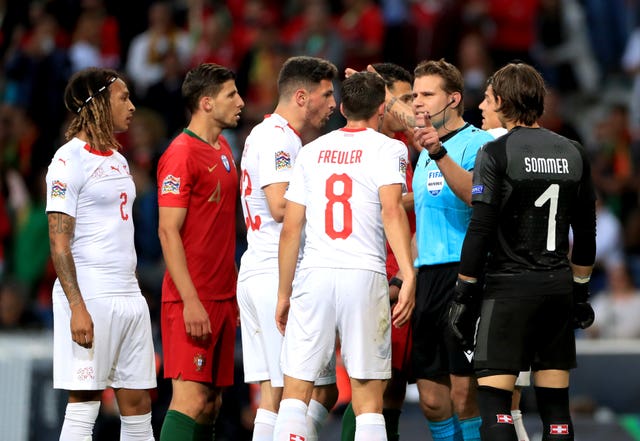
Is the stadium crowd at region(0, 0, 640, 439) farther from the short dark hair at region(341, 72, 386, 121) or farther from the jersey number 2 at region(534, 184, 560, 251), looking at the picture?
the jersey number 2 at region(534, 184, 560, 251)

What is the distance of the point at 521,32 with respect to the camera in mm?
14703

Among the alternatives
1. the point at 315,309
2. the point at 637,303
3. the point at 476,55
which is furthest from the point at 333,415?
the point at 476,55

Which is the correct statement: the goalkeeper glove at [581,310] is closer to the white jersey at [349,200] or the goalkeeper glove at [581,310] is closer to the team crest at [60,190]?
the white jersey at [349,200]

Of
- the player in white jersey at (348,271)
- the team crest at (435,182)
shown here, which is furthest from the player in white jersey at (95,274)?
the team crest at (435,182)

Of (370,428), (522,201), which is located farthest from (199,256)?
(522,201)

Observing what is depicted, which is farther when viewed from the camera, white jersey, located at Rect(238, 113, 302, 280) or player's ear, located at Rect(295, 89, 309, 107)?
player's ear, located at Rect(295, 89, 309, 107)

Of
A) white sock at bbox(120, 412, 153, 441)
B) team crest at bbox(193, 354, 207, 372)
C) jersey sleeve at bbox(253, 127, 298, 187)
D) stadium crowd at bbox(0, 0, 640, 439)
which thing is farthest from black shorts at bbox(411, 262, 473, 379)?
stadium crowd at bbox(0, 0, 640, 439)

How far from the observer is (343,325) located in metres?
6.72

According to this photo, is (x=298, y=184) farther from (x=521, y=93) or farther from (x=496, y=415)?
(x=496, y=415)

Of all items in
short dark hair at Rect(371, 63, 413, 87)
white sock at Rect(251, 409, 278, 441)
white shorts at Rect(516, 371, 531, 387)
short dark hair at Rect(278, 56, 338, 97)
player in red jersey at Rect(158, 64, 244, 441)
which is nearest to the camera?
white sock at Rect(251, 409, 278, 441)

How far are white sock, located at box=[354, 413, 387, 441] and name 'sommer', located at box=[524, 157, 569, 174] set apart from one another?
164 centimetres

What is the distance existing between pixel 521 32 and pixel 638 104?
1.75m

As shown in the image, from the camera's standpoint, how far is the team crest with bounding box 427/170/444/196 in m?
7.25

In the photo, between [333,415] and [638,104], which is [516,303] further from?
[638,104]
